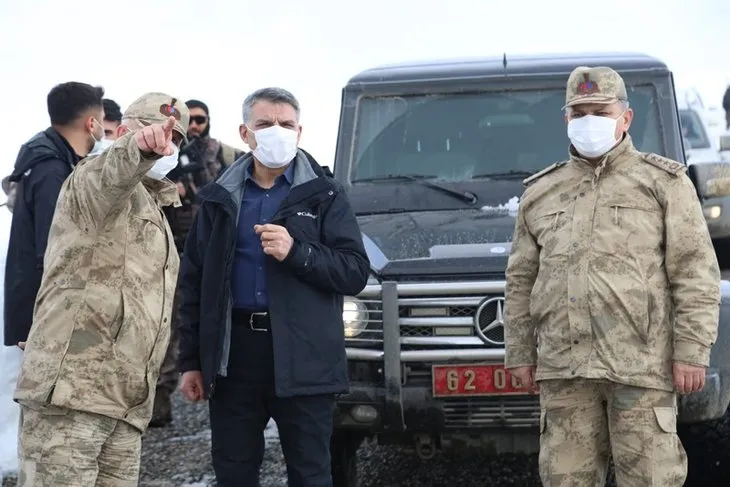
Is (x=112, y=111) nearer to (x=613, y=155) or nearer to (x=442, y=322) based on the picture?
(x=442, y=322)

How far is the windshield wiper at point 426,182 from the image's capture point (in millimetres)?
5656

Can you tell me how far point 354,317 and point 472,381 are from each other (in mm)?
570

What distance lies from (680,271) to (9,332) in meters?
2.64

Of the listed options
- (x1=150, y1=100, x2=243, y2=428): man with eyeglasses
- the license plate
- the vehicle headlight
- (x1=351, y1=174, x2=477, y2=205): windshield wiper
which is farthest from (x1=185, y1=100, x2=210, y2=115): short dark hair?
the license plate

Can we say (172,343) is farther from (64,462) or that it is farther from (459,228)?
(64,462)

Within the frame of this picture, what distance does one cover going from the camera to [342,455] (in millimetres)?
5402

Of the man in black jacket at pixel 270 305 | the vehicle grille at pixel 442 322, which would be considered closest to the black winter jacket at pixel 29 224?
the man in black jacket at pixel 270 305

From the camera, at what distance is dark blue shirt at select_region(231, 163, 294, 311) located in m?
4.11

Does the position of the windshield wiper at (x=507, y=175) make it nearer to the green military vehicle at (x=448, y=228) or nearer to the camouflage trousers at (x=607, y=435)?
the green military vehicle at (x=448, y=228)

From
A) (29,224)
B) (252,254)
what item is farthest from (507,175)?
(29,224)

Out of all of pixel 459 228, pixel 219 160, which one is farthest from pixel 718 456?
pixel 219 160

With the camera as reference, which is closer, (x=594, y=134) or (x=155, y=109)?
(x=155, y=109)

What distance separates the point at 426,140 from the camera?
5.96 meters

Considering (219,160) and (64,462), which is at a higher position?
(219,160)
